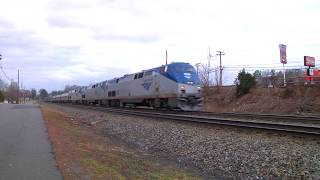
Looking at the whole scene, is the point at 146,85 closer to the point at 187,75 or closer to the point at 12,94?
the point at 187,75

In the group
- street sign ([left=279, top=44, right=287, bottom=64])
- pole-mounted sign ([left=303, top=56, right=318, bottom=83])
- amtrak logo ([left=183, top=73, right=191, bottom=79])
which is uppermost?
street sign ([left=279, top=44, right=287, bottom=64])

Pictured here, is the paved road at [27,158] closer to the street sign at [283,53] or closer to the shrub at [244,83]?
the shrub at [244,83]

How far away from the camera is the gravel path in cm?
1019

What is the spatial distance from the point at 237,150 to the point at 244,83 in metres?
30.9

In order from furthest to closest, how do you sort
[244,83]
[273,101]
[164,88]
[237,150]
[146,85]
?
1. [244,83]
2. [273,101]
3. [146,85]
4. [164,88]
5. [237,150]

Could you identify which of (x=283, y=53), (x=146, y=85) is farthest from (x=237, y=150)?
(x=283, y=53)

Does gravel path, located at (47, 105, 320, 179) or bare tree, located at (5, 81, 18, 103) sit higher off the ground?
bare tree, located at (5, 81, 18, 103)

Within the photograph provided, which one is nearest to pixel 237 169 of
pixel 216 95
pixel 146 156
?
pixel 146 156

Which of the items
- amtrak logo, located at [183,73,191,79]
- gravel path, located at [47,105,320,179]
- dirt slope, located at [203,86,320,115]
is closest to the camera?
gravel path, located at [47,105,320,179]

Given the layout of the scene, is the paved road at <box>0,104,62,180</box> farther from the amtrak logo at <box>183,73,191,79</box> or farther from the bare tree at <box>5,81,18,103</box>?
the bare tree at <box>5,81,18,103</box>

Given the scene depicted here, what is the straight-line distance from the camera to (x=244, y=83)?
42750 mm

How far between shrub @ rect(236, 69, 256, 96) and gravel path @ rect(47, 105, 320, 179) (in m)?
24.2

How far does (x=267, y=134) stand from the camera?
48.9ft

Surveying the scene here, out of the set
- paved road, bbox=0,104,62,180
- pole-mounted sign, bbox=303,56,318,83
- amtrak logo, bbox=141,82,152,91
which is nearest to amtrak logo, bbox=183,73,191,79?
amtrak logo, bbox=141,82,152,91
